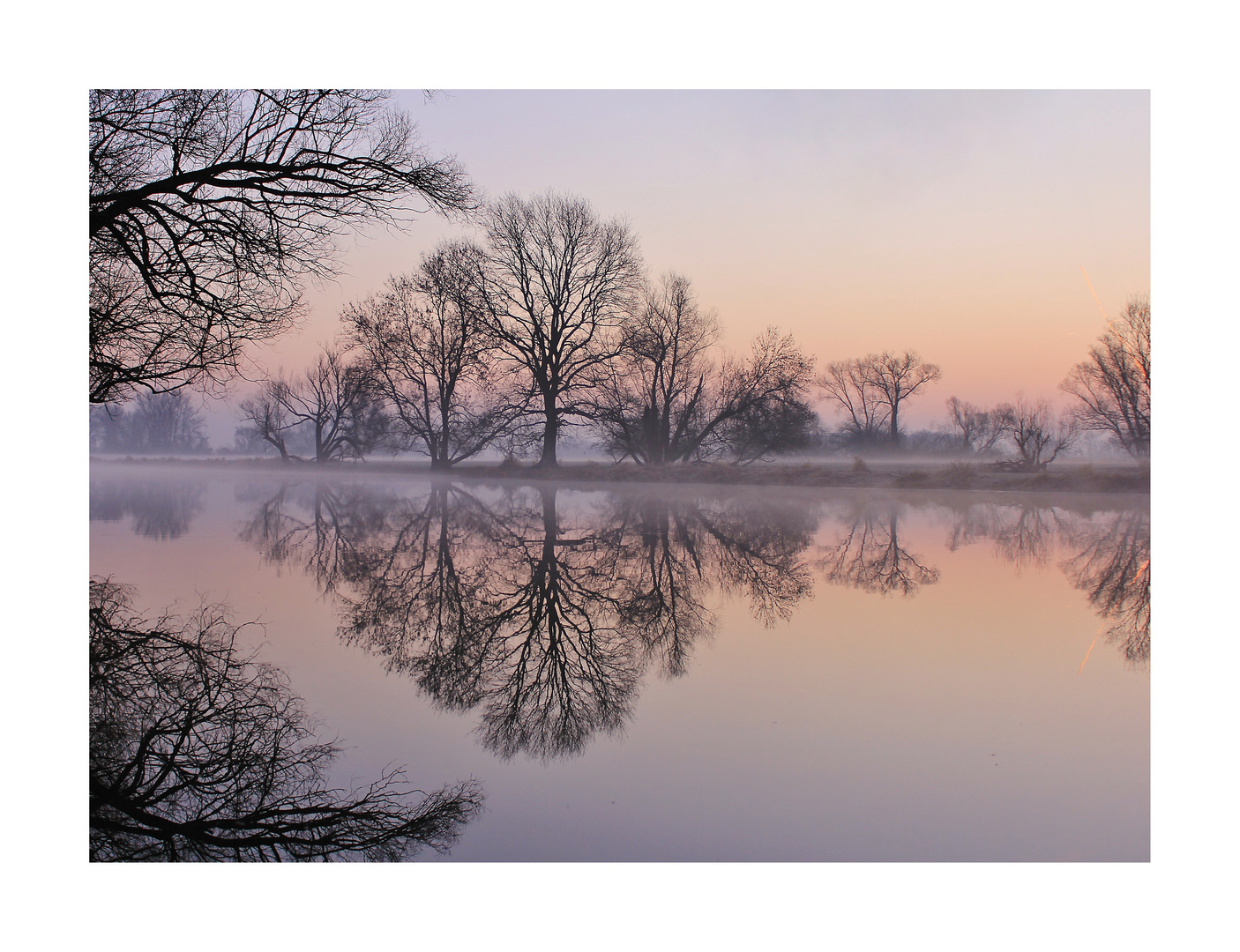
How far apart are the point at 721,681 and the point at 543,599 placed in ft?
6.06

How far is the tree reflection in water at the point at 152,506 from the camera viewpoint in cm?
881

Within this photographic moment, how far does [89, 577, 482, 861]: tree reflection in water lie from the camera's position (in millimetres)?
2127

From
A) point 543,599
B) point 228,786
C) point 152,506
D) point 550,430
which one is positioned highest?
point 550,430

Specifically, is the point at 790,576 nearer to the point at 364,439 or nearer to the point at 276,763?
the point at 276,763

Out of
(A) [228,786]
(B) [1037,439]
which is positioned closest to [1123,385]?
(B) [1037,439]

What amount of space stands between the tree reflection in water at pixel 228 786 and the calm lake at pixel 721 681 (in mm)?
114

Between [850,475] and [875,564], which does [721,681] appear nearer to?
[875,564]

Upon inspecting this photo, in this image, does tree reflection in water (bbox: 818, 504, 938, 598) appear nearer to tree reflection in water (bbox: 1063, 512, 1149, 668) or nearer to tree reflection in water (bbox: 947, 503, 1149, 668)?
tree reflection in water (bbox: 947, 503, 1149, 668)

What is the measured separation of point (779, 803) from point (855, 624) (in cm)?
238

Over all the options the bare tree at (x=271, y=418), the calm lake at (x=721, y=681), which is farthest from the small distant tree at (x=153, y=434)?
the calm lake at (x=721, y=681)

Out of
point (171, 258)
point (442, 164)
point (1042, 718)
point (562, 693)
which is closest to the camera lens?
point (1042, 718)

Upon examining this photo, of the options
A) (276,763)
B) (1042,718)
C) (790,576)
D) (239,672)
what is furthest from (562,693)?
(790,576)

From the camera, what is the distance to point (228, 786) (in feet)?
7.77

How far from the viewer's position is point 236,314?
6.54m
